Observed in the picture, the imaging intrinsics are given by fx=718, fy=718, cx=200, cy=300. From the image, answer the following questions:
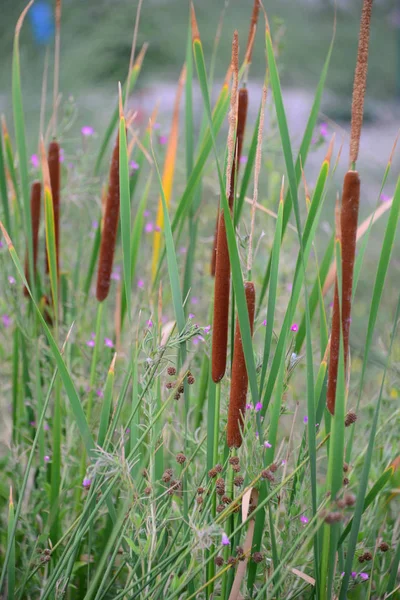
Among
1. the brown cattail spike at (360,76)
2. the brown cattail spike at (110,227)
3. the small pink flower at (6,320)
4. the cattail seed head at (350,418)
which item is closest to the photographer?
the brown cattail spike at (360,76)

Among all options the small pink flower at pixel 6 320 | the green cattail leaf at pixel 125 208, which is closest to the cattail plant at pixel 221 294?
the green cattail leaf at pixel 125 208

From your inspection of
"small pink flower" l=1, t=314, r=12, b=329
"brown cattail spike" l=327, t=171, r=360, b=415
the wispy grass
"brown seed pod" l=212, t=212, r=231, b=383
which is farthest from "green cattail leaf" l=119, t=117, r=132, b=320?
"small pink flower" l=1, t=314, r=12, b=329

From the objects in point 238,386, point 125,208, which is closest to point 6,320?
point 125,208

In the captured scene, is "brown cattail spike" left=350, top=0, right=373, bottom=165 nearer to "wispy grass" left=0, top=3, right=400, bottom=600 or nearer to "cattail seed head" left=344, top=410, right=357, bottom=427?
"wispy grass" left=0, top=3, right=400, bottom=600

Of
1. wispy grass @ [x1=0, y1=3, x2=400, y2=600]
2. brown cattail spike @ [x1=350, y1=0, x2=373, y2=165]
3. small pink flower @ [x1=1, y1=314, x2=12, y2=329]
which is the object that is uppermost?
brown cattail spike @ [x1=350, y1=0, x2=373, y2=165]

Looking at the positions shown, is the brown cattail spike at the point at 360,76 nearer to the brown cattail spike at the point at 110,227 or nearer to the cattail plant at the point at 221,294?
the cattail plant at the point at 221,294

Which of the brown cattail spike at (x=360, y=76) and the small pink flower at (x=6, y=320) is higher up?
the brown cattail spike at (x=360, y=76)

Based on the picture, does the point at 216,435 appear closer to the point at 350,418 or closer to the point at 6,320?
the point at 350,418
